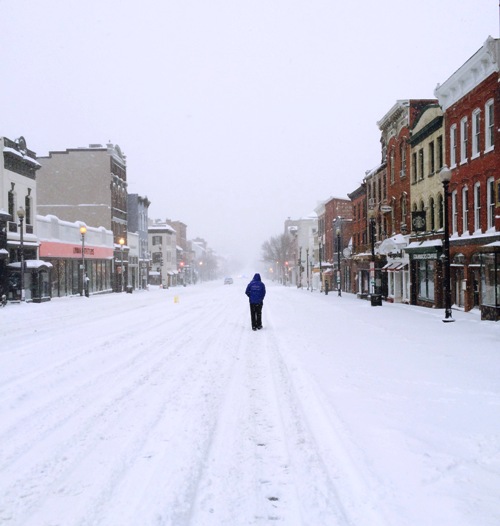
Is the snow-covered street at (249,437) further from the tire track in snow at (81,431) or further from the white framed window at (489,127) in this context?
the white framed window at (489,127)

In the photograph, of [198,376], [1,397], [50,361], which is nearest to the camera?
[1,397]

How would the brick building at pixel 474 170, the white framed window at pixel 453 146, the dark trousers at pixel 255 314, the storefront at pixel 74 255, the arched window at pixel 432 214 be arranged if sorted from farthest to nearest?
1. the storefront at pixel 74 255
2. the arched window at pixel 432 214
3. the white framed window at pixel 453 146
4. the brick building at pixel 474 170
5. the dark trousers at pixel 255 314

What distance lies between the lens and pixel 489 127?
23.0 meters

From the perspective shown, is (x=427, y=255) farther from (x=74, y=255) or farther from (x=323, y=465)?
(x=74, y=255)

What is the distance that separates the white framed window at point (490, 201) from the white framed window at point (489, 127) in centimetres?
136

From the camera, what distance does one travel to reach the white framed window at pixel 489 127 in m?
22.6

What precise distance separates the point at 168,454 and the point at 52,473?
1.11 m

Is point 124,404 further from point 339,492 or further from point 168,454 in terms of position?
point 339,492

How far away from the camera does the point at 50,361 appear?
444 inches

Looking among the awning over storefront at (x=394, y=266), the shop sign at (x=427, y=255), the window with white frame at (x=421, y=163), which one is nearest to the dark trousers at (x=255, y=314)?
the shop sign at (x=427, y=255)

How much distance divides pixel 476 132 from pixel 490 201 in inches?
135

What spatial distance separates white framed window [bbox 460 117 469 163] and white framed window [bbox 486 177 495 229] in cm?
270

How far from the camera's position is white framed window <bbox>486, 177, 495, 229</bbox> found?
22609mm

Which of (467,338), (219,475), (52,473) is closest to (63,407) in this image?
(52,473)
